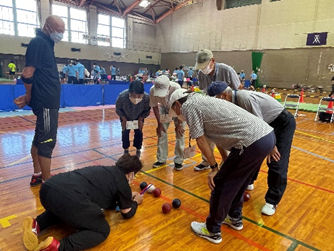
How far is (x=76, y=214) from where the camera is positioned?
202 centimetres

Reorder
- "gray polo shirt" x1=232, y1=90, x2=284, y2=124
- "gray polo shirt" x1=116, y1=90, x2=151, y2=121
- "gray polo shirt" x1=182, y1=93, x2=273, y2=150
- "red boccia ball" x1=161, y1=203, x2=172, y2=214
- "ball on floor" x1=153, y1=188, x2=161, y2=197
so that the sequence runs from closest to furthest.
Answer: "gray polo shirt" x1=182, y1=93, x2=273, y2=150
"gray polo shirt" x1=232, y1=90, x2=284, y2=124
"red boccia ball" x1=161, y1=203, x2=172, y2=214
"ball on floor" x1=153, y1=188, x2=161, y2=197
"gray polo shirt" x1=116, y1=90, x2=151, y2=121

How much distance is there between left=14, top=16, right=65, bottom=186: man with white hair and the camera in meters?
2.81

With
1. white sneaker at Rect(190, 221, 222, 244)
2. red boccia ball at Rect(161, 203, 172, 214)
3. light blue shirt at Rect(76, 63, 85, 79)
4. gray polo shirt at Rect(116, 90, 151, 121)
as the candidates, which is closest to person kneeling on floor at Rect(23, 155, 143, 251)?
red boccia ball at Rect(161, 203, 172, 214)

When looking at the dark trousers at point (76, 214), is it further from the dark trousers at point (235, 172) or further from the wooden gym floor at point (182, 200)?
the dark trousers at point (235, 172)

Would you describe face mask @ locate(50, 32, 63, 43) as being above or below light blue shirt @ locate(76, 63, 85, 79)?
above

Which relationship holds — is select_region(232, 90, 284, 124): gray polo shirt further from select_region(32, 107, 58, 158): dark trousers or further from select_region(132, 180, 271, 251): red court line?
select_region(32, 107, 58, 158): dark trousers

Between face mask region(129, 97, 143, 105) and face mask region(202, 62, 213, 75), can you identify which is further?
face mask region(129, 97, 143, 105)

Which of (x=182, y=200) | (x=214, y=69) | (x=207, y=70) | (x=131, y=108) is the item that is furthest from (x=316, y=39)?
(x=182, y=200)

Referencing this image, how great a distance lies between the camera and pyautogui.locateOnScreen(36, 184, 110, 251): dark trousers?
2.02 m

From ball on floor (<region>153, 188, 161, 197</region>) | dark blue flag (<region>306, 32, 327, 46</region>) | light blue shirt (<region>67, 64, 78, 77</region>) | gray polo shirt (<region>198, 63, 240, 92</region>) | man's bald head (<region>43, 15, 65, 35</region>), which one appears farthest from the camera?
dark blue flag (<region>306, 32, 327, 46</region>)

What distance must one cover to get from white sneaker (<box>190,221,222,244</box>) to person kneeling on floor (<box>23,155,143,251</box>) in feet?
2.30

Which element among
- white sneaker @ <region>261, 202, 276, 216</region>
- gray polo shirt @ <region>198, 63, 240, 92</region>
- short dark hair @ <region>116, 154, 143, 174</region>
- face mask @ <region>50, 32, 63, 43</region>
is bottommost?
white sneaker @ <region>261, 202, 276, 216</region>

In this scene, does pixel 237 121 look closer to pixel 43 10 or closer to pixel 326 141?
pixel 326 141

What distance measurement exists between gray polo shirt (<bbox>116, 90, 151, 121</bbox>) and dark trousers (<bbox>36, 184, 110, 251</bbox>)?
79.5 inches
